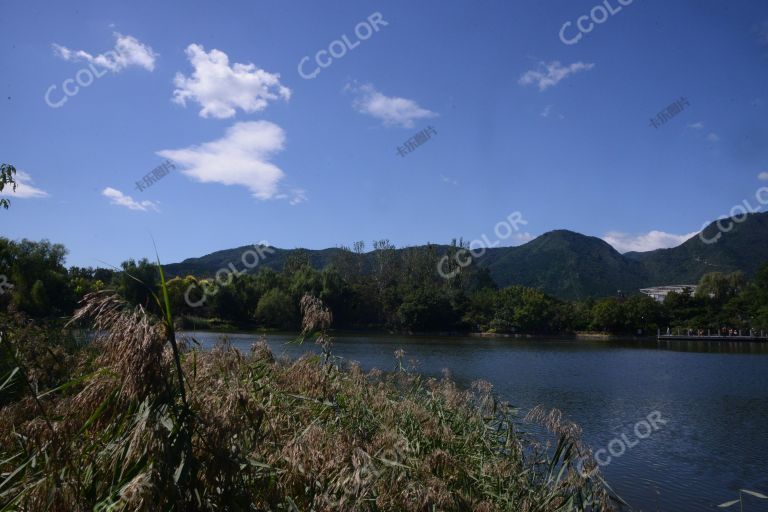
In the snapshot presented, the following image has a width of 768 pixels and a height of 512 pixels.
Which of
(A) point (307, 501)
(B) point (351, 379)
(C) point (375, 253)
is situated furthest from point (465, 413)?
(C) point (375, 253)

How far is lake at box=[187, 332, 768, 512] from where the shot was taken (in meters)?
11.2

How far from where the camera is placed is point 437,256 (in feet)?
337

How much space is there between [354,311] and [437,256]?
113ft

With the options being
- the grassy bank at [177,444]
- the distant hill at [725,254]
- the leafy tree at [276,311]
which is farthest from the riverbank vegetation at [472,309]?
the distant hill at [725,254]

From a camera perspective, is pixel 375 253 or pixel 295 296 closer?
pixel 295 296

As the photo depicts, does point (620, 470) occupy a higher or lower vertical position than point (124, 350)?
lower

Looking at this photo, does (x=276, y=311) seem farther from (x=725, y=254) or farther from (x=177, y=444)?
(x=725, y=254)

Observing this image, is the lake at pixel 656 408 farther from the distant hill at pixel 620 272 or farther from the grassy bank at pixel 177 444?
the distant hill at pixel 620 272

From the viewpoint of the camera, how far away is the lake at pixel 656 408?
11.2 m

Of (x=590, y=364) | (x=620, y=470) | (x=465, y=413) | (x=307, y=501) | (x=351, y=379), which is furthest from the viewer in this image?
(x=590, y=364)

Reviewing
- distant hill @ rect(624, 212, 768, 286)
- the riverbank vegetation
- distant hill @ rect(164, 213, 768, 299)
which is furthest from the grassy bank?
distant hill @ rect(624, 212, 768, 286)

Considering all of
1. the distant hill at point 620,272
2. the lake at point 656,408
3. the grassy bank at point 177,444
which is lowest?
the lake at point 656,408

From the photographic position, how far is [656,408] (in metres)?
19.3

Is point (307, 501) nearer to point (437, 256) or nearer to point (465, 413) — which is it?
point (465, 413)
